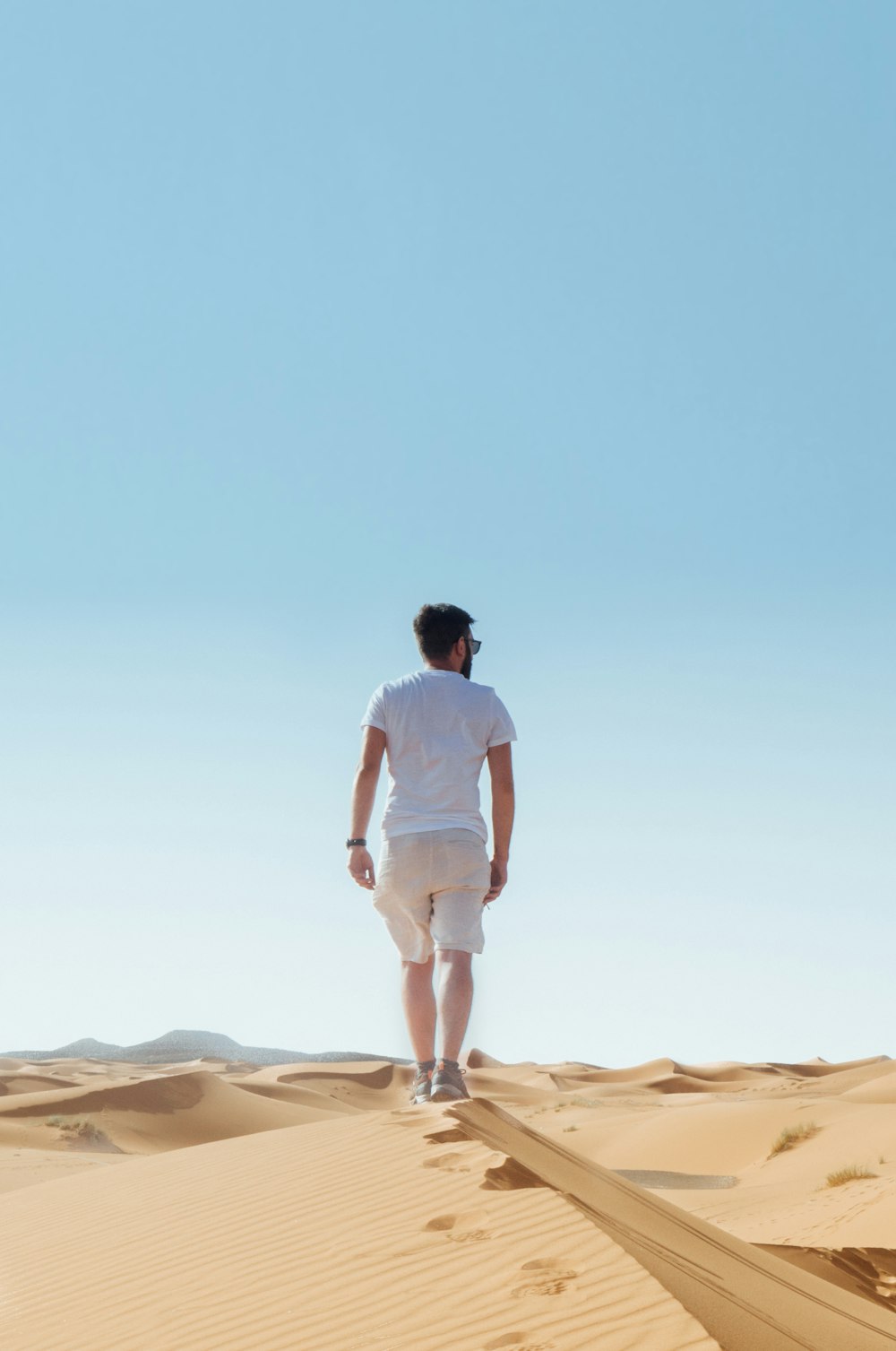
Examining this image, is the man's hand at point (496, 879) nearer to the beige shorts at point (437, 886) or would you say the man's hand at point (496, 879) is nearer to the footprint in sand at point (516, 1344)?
the beige shorts at point (437, 886)

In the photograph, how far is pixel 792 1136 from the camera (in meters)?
13.3

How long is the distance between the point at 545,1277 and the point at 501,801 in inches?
114

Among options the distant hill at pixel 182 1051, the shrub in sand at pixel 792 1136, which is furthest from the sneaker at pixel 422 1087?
the distant hill at pixel 182 1051

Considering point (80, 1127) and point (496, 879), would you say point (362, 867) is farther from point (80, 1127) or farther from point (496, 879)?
point (80, 1127)

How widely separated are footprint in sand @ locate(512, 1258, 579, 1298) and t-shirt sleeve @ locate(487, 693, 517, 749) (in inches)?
112

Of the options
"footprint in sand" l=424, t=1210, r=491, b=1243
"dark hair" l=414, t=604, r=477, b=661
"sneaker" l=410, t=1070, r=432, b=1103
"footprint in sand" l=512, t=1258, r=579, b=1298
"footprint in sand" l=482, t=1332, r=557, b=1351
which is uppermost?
"dark hair" l=414, t=604, r=477, b=661

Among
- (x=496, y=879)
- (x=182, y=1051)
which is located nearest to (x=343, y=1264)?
(x=496, y=879)

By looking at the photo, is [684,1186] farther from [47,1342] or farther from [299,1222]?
[47,1342]

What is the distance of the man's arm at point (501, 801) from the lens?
572cm

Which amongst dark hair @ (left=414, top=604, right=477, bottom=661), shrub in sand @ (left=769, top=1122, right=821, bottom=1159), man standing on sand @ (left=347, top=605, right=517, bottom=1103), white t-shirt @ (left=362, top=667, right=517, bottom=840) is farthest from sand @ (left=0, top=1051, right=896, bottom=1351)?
shrub in sand @ (left=769, top=1122, right=821, bottom=1159)

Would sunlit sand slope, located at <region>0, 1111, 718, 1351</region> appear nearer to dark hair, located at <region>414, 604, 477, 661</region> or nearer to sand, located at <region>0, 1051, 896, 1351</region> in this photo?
sand, located at <region>0, 1051, 896, 1351</region>

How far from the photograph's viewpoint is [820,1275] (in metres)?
5.18

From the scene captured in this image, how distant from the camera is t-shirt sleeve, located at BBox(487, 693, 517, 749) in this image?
5.69 metres

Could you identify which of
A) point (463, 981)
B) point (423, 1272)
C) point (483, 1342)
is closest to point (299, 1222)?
point (423, 1272)
